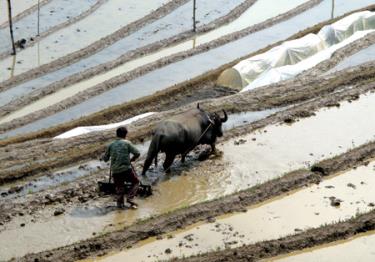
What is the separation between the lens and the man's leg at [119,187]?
37.9 feet

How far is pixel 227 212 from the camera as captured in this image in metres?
11.6

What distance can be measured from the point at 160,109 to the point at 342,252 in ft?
30.1

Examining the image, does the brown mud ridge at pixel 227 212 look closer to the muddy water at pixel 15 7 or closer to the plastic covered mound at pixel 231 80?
the plastic covered mound at pixel 231 80

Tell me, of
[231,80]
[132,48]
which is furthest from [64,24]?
[231,80]

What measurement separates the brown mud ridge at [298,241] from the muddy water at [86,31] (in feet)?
45.5

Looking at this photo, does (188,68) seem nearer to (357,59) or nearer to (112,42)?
(112,42)

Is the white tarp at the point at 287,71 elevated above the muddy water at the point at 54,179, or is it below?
above

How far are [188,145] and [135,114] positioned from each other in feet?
16.0

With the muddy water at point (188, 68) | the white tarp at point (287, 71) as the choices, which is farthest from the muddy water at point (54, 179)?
the white tarp at point (287, 71)

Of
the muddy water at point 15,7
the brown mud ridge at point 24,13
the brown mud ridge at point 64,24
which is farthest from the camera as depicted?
the muddy water at point 15,7

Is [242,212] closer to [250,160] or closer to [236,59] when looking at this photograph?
[250,160]

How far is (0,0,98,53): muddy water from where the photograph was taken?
86.4 ft

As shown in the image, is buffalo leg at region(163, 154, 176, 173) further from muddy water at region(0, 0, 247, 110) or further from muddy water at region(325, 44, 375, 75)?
muddy water at region(325, 44, 375, 75)

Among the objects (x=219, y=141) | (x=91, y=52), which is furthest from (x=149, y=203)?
(x=91, y=52)
